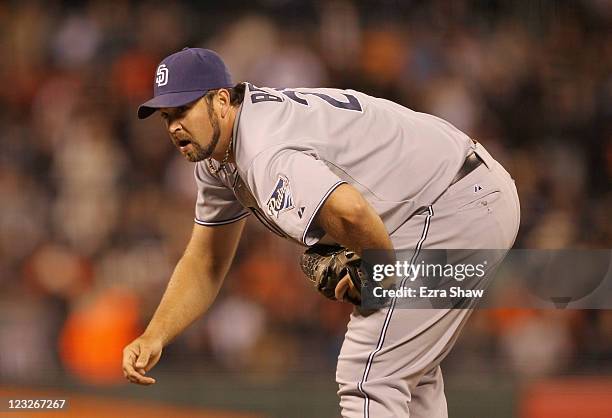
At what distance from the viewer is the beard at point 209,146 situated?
2.04m

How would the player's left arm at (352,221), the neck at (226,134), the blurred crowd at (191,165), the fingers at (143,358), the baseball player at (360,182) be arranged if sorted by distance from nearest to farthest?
the player's left arm at (352,221), the baseball player at (360,182), the neck at (226,134), the fingers at (143,358), the blurred crowd at (191,165)

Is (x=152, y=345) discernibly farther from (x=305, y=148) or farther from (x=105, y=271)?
(x=105, y=271)

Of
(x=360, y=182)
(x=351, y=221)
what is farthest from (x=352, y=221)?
(x=360, y=182)

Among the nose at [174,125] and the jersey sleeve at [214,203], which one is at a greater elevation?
the nose at [174,125]

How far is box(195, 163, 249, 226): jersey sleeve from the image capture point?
91.3 inches

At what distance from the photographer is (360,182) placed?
205 centimetres

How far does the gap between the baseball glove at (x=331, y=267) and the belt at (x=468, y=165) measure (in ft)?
0.97

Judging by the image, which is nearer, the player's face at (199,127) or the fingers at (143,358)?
the player's face at (199,127)

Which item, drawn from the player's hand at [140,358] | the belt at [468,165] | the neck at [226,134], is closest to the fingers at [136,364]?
the player's hand at [140,358]

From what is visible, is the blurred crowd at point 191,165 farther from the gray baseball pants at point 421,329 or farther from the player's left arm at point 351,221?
the player's left arm at point 351,221

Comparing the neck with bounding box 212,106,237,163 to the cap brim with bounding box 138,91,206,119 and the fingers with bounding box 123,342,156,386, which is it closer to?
the cap brim with bounding box 138,91,206,119

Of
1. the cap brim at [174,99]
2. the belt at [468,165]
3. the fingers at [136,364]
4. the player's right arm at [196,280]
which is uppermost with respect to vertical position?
the cap brim at [174,99]

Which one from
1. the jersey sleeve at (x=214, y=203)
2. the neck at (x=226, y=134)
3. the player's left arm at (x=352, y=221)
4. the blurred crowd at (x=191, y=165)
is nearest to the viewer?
the player's left arm at (x=352, y=221)

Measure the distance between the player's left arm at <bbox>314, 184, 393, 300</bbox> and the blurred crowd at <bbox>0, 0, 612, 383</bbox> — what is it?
63.8 inches
